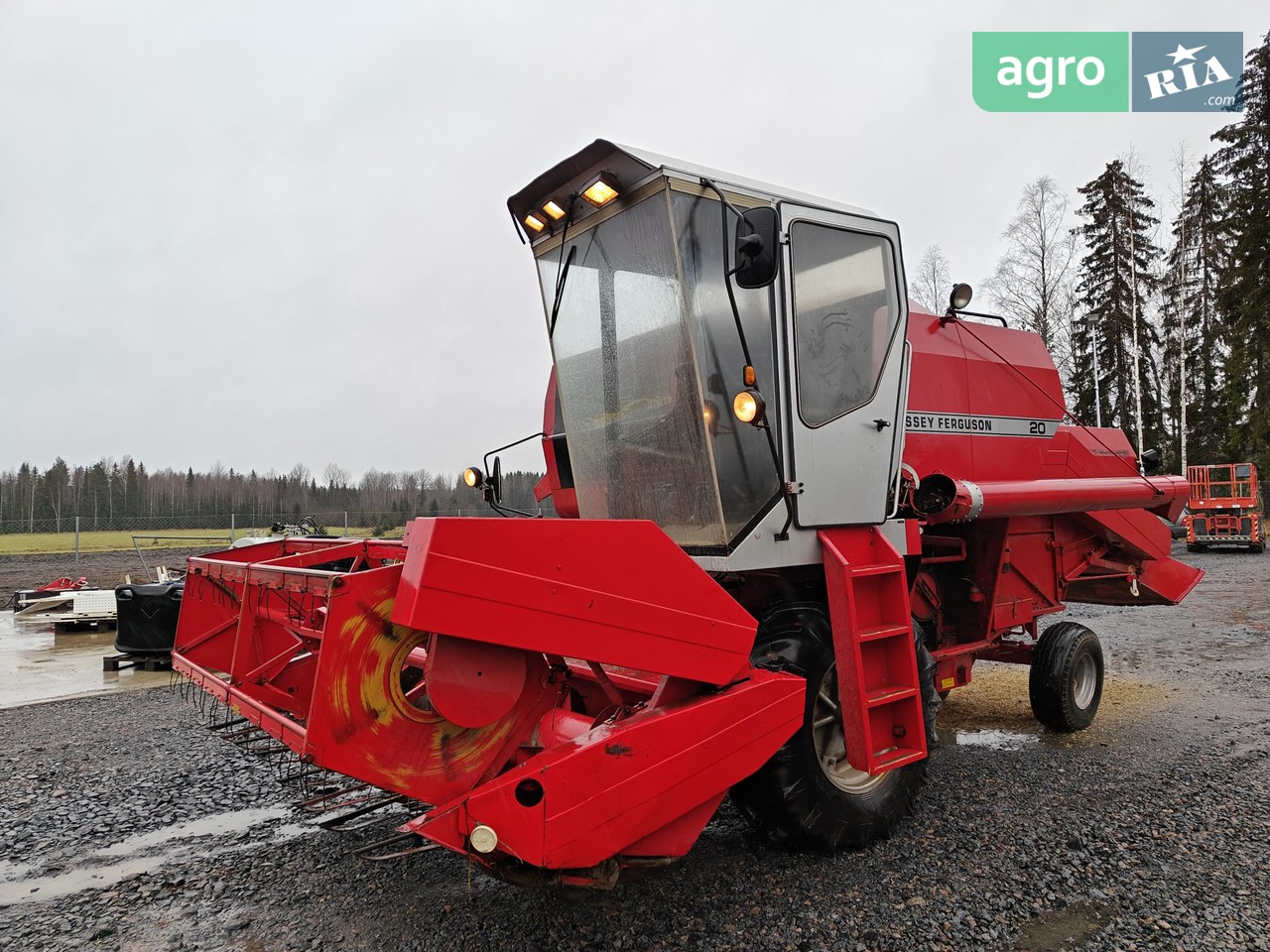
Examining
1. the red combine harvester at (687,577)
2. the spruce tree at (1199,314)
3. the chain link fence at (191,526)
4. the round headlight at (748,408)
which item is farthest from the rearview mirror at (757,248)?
the spruce tree at (1199,314)

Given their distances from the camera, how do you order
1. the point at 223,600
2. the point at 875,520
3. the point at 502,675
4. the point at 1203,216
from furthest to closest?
the point at 1203,216 < the point at 223,600 < the point at 875,520 < the point at 502,675

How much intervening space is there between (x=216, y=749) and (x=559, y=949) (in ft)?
12.5

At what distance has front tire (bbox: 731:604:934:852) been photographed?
3.24m

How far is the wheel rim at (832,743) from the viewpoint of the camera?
346 cm

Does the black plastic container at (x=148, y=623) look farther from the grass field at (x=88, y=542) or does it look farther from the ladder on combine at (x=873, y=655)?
the grass field at (x=88, y=542)

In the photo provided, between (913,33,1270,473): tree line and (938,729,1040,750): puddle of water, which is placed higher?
(913,33,1270,473): tree line

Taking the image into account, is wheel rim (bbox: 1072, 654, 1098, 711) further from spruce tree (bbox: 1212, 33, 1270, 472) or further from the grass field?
spruce tree (bbox: 1212, 33, 1270, 472)

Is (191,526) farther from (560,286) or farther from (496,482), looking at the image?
(560,286)

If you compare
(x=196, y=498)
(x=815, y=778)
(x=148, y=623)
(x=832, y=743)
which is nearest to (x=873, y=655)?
(x=832, y=743)

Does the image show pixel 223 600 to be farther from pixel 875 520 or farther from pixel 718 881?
pixel 875 520

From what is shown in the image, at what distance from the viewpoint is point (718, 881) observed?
10.7 ft

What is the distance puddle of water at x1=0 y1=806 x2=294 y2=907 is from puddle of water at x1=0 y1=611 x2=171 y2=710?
4592 millimetres

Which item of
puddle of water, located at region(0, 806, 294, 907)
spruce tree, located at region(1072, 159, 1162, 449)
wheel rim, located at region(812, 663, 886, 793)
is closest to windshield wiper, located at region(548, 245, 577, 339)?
wheel rim, located at region(812, 663, 886, 793)

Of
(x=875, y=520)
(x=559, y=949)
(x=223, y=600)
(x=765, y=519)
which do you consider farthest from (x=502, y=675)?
(x=223, y=600)
